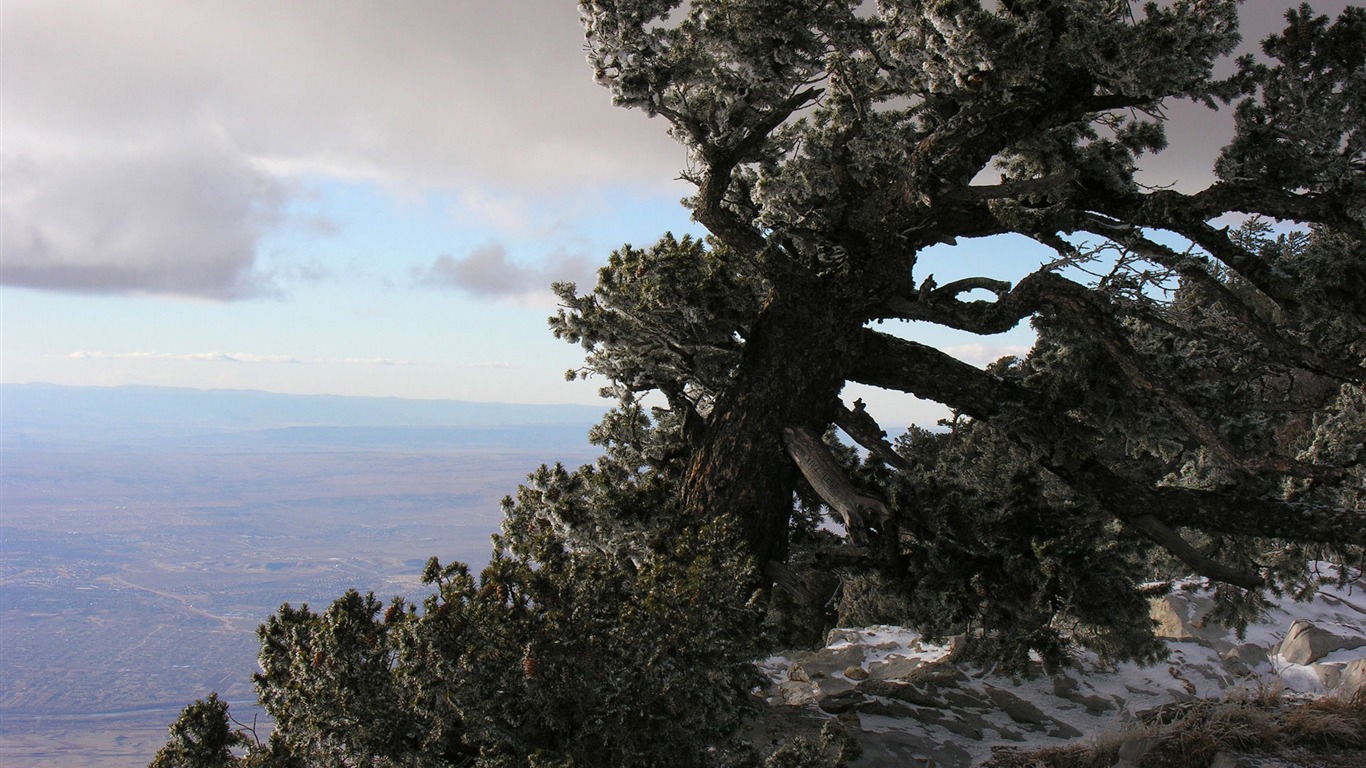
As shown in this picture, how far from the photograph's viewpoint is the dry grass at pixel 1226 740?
6945mm

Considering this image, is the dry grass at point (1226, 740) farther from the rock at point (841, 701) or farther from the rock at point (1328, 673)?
the rock at point (1328, 673)

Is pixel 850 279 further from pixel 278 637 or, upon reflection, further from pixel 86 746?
pixel 86 746

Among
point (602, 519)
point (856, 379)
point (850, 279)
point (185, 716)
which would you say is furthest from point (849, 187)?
point (185, 716)

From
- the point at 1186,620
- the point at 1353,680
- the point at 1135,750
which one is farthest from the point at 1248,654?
the point at 1135,750

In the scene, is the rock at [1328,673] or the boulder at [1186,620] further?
the boulder at [1186,620]

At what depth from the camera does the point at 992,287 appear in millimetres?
8242

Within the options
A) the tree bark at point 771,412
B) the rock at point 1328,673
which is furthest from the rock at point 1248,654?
the tree bark at point 771,412

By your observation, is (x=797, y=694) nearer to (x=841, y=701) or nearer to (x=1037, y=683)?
(x=841, y=701)

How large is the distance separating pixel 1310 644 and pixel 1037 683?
468 cm

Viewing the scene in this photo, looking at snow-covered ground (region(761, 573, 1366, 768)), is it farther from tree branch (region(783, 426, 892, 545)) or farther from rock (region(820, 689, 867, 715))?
tree branch (region(783, 426, 892, 545))

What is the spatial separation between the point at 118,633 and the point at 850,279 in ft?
675

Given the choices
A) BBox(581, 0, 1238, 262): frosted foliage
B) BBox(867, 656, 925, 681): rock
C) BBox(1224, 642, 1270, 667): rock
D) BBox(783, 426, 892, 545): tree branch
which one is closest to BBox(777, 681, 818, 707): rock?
BBox(867, 656, 925, 681): rock

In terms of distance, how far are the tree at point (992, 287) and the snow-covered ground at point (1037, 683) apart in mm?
1098

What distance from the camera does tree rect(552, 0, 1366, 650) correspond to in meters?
7.36
